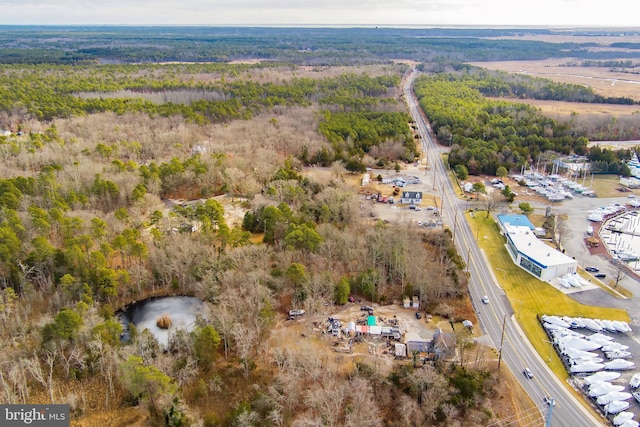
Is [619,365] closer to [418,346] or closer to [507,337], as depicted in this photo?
[507,337]

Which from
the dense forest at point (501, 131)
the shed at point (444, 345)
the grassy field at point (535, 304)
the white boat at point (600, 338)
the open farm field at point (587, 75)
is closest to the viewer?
the shed at point (444, 345)

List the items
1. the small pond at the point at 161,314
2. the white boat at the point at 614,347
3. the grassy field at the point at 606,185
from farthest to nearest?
the grassy field at the point at 606,185 → the small pond at the point at 161,314 → the white boat at the point at 614,347

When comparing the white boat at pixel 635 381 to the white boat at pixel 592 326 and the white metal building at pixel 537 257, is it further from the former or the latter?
the white metal building at pixel 537 257

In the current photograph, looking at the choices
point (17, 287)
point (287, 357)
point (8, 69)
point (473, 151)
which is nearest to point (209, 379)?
point (287, 357)

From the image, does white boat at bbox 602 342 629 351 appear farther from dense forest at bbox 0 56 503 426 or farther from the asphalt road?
dense forest at bbox 0 56 503 426

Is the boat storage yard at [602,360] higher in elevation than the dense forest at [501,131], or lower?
lower

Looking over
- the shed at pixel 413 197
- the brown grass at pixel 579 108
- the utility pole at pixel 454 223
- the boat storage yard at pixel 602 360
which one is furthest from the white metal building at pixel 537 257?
the brown grass at pixel 579 108

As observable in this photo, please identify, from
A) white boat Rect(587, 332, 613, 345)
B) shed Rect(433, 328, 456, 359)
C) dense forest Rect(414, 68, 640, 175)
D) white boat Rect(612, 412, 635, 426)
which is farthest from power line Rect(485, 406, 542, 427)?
dense forest Rect(414, 68, 640, 175)
